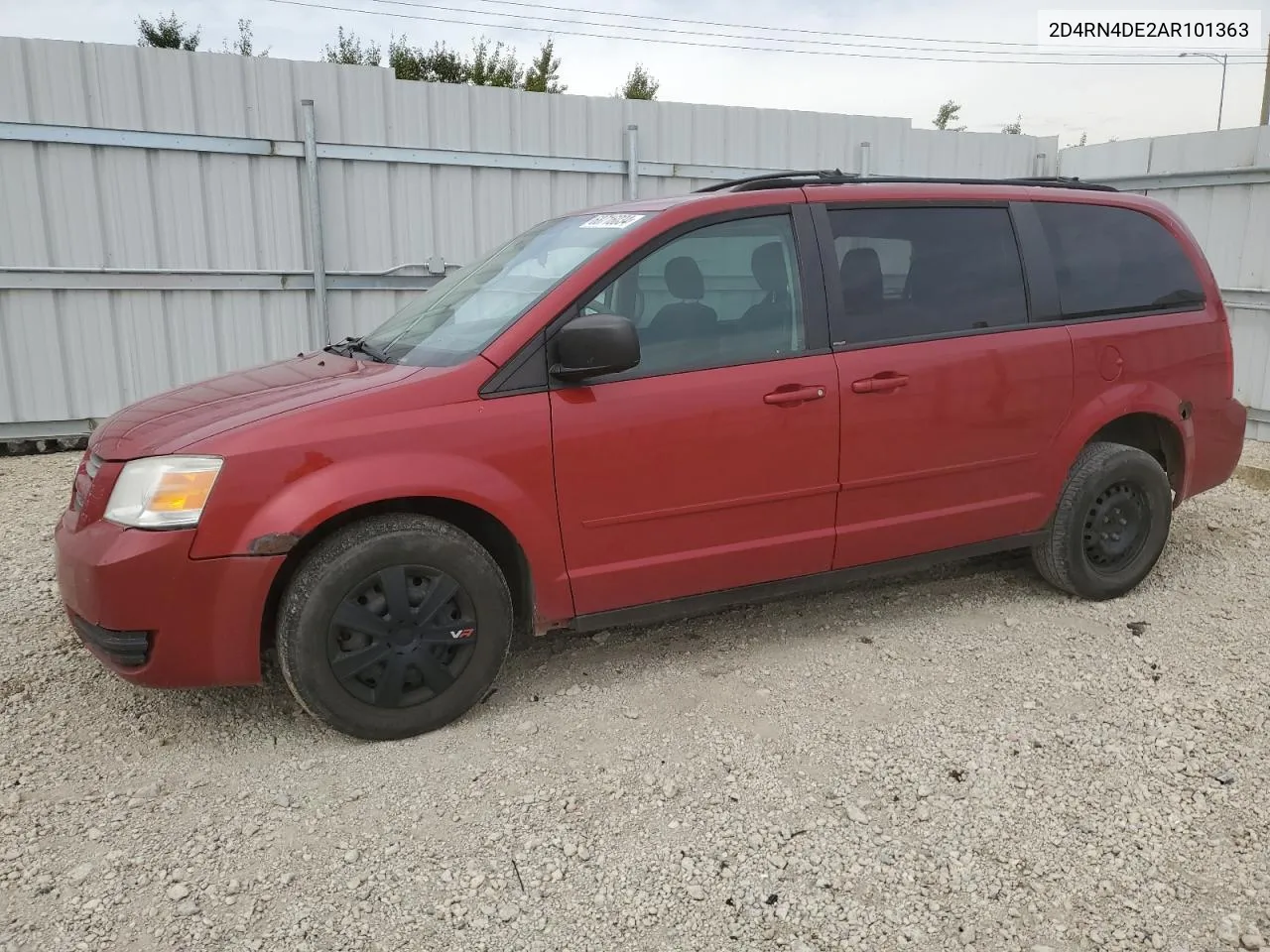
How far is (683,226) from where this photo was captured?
328cm

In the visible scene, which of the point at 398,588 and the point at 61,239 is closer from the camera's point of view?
the point at 398,588

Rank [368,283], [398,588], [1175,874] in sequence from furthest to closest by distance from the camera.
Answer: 1. [368,283]
2. [398,588]
3. [1175,874]

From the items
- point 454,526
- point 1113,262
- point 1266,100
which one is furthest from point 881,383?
point 1266,100

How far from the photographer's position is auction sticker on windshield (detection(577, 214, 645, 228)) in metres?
3.34

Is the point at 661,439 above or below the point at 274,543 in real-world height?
above

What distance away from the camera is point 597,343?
2920mm

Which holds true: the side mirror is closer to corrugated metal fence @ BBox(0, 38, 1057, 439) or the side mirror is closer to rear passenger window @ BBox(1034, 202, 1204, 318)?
rear passenger window @ BBox(1034, 202, 1204, 318)

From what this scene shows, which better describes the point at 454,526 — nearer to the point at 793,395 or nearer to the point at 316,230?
the point at 793,395

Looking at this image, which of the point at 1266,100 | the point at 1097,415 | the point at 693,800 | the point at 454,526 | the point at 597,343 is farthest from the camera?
the point at 1266,100

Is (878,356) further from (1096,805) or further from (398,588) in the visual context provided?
(398,588)

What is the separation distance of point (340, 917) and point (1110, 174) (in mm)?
9860

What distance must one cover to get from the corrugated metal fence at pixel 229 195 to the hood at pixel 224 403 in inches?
166

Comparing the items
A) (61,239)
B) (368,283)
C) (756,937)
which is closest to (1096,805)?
(756,937)

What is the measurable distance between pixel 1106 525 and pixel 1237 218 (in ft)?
18.2
